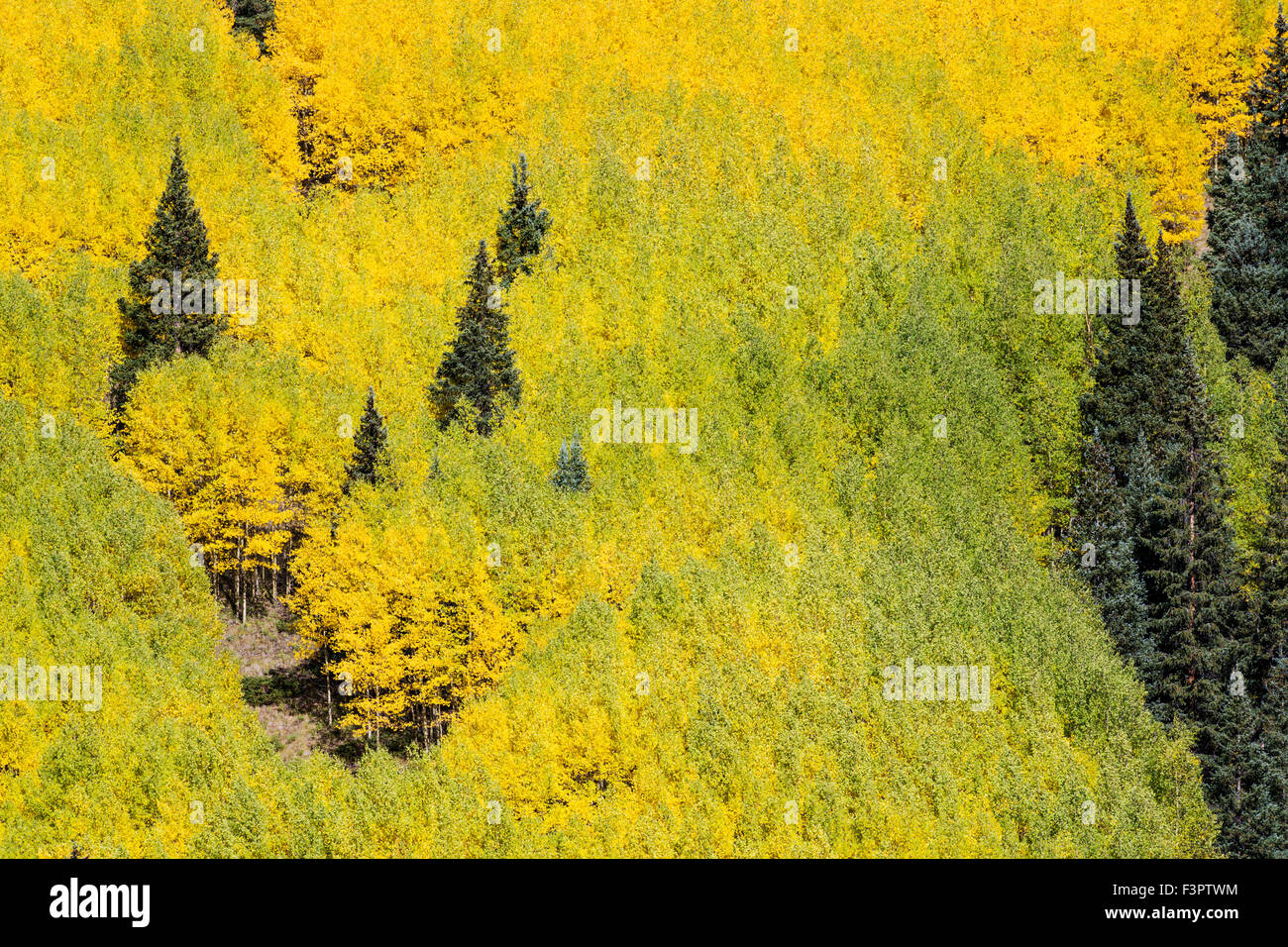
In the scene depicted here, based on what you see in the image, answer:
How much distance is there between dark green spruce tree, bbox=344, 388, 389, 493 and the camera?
6612 centimetres

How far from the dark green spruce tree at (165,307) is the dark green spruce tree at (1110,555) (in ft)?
127

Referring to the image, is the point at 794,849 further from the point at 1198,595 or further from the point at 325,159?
the point at 325,159

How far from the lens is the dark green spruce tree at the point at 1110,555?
212 ft

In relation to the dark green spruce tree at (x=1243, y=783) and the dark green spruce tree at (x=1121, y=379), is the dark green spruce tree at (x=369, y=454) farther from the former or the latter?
the dark green spruce tree at (x=1243, y=783)

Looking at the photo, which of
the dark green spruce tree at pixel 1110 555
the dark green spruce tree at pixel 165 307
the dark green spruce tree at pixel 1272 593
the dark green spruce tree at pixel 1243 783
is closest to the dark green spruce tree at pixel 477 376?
the dark green spruce tree at pixel 165 307

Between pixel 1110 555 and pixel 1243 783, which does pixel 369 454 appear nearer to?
pixel 1110 555

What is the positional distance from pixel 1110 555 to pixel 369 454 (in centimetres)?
2983

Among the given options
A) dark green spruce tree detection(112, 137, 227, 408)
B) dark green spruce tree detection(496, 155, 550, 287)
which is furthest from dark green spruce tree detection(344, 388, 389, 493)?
dark green spruce tree detection(496, 155, 550, 287)

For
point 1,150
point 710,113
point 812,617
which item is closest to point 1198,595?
point 812,617

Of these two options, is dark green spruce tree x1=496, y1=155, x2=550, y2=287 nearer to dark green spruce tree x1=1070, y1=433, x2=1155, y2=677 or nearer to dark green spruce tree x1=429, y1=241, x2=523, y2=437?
dark green spruce tree x1=429, y1=241, x2=523, y2=437

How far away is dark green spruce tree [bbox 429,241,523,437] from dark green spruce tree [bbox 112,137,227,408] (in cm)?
1110

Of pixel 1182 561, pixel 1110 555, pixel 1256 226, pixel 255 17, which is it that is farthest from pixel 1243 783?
pixel 255 17

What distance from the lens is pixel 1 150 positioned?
8462 cm

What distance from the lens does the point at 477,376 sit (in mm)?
72000
